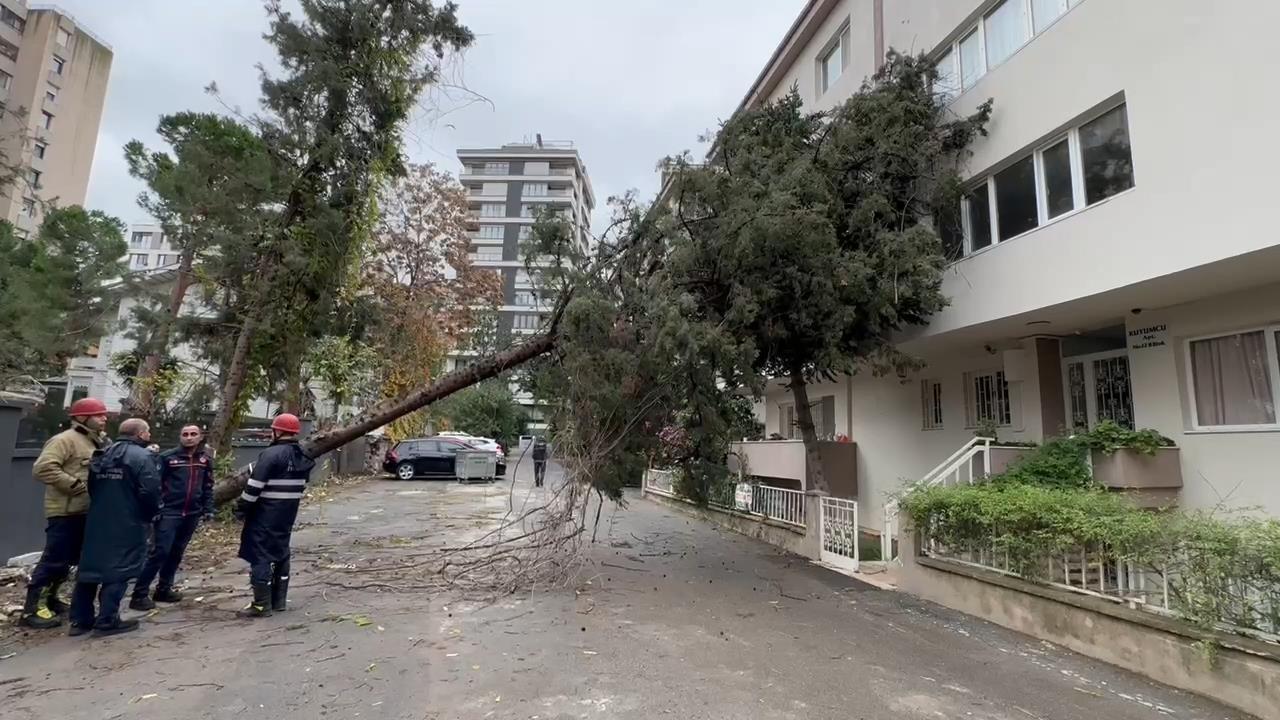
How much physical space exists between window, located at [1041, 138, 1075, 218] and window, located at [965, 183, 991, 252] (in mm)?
1052

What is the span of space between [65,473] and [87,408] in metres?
0.65

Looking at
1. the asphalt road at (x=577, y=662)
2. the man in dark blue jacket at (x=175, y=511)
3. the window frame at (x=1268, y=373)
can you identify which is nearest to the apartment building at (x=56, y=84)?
the man in dark blue jacket at (x=175, y=511)

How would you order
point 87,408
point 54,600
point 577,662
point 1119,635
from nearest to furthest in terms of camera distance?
point 577,662 → point 1119,635 → point 54,600 → point 87,408

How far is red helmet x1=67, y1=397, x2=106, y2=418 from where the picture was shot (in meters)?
5.73

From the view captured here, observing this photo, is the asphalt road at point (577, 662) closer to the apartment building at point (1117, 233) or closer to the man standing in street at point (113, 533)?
the man standing in street at point (113, 533)

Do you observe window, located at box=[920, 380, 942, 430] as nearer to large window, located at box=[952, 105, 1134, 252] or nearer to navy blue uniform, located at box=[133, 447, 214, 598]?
large window, located at box=[952, 105, 1134, 252]

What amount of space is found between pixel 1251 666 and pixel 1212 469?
12.1 feet

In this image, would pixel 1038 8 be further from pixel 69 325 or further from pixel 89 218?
pixel 89 218

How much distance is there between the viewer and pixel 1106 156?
7641 millimetres

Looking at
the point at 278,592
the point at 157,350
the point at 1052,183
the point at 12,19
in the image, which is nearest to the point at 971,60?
the point at 1052,183

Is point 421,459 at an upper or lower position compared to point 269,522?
upper

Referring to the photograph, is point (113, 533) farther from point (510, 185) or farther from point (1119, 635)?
point (510, 185)

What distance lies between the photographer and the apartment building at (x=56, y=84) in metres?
33.6

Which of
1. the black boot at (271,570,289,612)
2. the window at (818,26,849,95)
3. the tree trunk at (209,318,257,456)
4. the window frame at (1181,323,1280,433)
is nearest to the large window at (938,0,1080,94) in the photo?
the window at (818,26,849,95)
